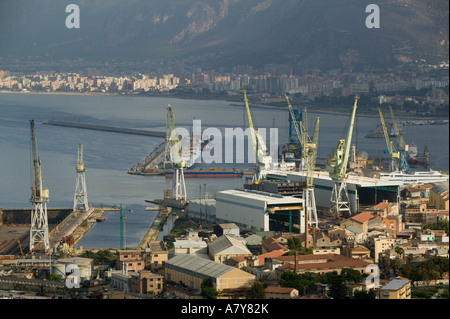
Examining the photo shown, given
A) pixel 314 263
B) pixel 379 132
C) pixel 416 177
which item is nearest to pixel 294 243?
pixel 314 263

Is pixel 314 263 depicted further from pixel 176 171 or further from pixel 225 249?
pixel 176 171

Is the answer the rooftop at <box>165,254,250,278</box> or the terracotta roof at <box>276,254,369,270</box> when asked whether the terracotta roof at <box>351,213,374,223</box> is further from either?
the rooftop at <box>165,254,250,278</box>

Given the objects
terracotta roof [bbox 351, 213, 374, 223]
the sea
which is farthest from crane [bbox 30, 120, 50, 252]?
terracotta roof [bbox 351, 213, 374, 223]

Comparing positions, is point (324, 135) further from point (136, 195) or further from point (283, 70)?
point (283, 70)

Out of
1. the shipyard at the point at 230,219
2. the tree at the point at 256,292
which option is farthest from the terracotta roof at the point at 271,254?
the tree at the point at 256,292

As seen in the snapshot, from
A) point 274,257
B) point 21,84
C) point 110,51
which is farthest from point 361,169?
point 110,51

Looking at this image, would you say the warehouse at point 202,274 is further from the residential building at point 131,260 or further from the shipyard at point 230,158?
the residential building at point 131,260
